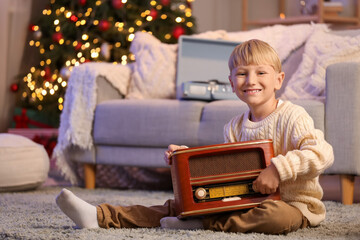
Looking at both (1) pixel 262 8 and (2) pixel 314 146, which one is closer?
(2) pixel 314 146

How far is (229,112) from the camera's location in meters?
2.09

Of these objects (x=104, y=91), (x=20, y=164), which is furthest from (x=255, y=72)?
(x=104, y=91)

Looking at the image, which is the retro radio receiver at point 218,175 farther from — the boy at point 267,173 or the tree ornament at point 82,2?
the tree ornament at point 82,2

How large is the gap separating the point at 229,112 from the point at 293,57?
0.67m

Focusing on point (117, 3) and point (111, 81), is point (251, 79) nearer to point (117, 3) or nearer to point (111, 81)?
point (111, 81)

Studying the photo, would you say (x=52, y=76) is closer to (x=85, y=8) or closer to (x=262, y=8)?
(x=85, y=8)

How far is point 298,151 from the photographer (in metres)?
1.21

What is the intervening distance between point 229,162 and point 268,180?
0.10 m

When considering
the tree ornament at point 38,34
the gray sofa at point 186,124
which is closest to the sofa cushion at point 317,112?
the gray sofa at point 186,124

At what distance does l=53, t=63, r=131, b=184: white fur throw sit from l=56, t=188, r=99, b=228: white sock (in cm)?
115

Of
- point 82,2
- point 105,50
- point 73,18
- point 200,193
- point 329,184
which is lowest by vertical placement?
point 329,184

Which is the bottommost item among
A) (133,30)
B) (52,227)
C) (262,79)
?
(52,227)

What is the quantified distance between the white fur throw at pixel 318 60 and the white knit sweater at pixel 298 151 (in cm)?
82

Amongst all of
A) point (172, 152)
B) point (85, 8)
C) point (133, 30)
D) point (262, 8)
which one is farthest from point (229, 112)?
point (262, 8)
